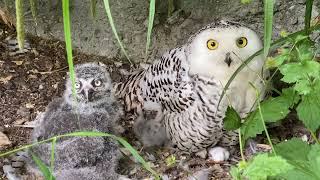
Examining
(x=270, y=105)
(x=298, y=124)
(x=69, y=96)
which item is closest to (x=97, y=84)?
(x=69, y=96)

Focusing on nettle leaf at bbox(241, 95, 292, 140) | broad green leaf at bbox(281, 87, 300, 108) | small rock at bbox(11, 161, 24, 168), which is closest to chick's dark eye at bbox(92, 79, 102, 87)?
small rock at bbox(11, 161, 24, 168)

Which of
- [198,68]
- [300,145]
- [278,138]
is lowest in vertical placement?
[278,138]

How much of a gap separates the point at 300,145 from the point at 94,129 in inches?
45.4

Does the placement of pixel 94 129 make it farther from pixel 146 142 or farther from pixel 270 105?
pixel 270 105

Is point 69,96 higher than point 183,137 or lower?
higher

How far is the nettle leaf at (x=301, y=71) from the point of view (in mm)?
2189

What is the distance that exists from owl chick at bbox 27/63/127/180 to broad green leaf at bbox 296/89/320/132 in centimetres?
105

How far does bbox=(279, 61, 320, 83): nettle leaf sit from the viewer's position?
2.19 meters

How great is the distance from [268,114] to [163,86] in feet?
Answer: 3.11

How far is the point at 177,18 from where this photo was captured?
4082 mm

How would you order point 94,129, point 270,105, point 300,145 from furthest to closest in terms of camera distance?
point 94,129
point 270,105
point 300,145

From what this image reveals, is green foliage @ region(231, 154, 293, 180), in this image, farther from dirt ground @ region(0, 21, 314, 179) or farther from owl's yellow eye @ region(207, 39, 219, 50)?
dirt ground @ region(0, 21, 314, 179)

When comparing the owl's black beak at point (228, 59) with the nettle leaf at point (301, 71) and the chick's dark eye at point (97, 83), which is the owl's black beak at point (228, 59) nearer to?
the chick's dark eye at point (97, 83)

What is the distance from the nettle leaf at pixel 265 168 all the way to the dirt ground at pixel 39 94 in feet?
4.90
